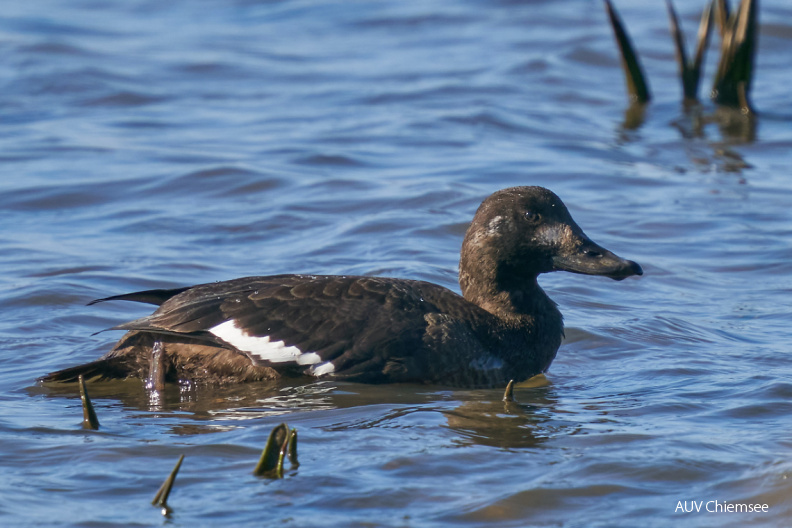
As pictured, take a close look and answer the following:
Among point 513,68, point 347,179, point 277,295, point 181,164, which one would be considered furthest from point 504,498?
point 513,68

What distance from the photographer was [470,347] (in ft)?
19.0

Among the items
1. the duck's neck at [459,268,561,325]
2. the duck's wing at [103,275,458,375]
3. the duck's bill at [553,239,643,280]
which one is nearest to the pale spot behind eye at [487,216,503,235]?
the duck's neck at [459,268,561,325]

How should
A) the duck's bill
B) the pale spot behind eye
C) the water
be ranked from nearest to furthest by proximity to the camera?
the water → the duck's bill → the pale spot behind eye

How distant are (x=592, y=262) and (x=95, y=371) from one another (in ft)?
8.72

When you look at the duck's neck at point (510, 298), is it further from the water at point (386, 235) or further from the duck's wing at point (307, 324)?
the duck's wing at point (307, 324)

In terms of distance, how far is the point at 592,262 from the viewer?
19.8ft

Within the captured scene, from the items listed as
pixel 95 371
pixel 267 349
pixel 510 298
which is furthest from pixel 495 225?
pixel 95 371

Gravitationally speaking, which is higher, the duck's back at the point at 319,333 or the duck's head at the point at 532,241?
the duck's head at the point at 532,241

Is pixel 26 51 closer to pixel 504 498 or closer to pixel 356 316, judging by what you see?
pixel 356 316

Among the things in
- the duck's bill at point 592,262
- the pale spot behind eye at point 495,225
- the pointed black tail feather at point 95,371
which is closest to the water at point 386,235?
the pointed black tail feather at point 95,371

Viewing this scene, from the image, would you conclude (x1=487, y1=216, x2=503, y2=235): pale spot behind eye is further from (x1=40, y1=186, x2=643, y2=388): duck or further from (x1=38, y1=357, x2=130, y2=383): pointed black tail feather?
(x1=38, y1=357, x2=130, y2=383): pointed black tail feather

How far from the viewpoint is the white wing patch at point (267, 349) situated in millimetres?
5535

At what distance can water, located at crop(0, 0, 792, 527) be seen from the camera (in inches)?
180

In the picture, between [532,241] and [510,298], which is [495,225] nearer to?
[532,241]
